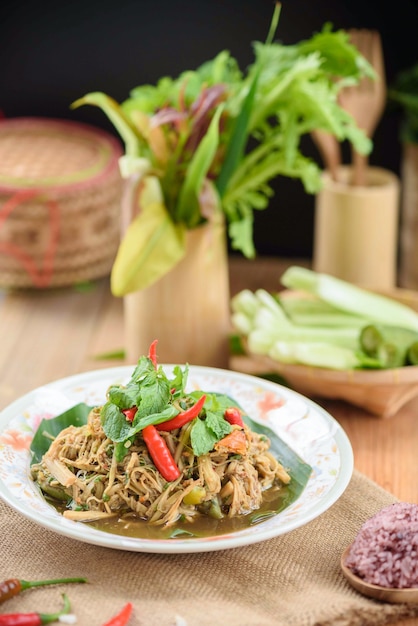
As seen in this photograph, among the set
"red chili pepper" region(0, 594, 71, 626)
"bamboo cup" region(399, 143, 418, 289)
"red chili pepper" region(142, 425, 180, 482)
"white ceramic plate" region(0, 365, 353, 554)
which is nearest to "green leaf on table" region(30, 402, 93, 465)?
"white ceramic plate" region(0, 365, 353, 554)

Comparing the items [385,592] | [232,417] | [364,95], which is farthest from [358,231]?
[385,592]

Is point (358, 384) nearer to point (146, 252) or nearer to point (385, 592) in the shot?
point (146, 252)

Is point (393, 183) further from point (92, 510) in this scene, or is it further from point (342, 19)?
point (92, 510)

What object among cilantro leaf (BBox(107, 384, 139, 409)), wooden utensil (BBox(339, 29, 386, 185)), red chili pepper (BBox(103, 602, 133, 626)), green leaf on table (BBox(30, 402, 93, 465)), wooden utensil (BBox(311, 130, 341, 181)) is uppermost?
wooden utensil (BBox(339, 29, 386, 185))

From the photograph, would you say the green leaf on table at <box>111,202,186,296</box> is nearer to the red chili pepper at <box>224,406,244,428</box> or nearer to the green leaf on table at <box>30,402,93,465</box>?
the green leaf on table at <box>30,402,93,465</box>

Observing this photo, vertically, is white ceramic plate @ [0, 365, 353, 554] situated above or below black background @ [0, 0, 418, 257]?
below

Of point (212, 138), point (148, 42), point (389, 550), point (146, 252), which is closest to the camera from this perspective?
point (389, 550)

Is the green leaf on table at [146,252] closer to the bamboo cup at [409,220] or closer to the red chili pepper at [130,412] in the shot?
the red chili pepper at [130,412]
